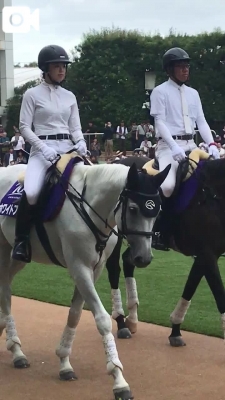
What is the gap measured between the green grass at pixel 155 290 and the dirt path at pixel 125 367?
0.44 m

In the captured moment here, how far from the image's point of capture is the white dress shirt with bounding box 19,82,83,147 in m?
5.92

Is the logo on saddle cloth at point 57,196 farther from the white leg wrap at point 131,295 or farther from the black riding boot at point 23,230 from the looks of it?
the white leg wrap at point 131,295

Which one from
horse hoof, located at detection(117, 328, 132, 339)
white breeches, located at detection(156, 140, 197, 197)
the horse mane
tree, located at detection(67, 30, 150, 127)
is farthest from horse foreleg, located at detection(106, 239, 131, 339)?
tree, located at detection(67, 30, 150, 127)

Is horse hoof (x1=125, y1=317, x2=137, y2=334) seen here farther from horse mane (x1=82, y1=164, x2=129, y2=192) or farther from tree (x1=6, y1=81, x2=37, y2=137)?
tree (x1=6, y1=81, x2=37, y2=137)

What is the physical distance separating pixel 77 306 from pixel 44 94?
1943 millimetres

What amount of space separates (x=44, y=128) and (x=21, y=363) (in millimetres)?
2163

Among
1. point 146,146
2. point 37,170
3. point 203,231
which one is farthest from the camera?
point 146,146

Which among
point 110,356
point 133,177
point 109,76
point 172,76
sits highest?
point 172,76

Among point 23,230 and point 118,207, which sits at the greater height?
point 118,207

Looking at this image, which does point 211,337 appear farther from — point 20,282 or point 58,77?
point 20,282

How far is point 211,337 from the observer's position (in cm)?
684

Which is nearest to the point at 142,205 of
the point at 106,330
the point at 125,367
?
the point at 106,330

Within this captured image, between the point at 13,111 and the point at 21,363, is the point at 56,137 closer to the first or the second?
the point at 21,363

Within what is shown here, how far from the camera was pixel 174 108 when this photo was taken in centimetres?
674
